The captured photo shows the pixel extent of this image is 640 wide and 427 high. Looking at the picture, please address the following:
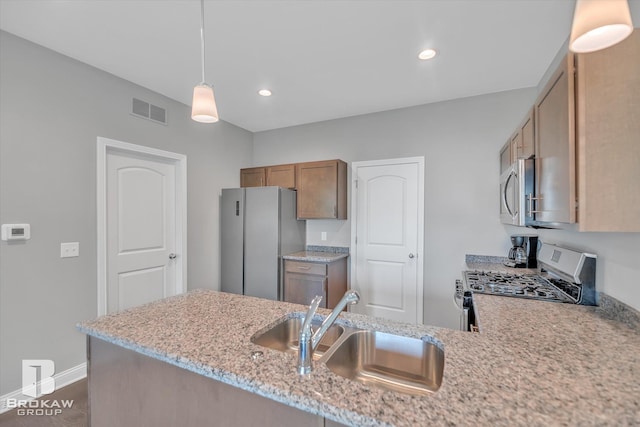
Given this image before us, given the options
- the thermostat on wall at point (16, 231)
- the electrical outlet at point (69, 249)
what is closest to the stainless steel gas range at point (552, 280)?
the electrical outlet at point (69, 249)

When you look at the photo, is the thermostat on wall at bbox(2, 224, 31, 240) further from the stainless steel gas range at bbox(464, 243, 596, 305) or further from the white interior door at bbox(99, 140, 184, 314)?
the stainless steel gas range at bbox(464, 243, 596, 305)

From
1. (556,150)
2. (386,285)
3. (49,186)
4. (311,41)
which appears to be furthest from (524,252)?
(49,186)

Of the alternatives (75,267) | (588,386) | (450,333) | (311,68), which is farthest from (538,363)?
(75,267)

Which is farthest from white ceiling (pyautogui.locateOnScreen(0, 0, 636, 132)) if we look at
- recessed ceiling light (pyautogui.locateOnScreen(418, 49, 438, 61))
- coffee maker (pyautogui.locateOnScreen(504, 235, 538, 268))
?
coffee maker (pyautogui.locateOnScreen(504, 235, 538, 268))

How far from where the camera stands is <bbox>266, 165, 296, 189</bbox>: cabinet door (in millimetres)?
3730

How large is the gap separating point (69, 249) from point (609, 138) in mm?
3527

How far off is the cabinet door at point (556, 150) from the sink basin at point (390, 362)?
Result: 85cm

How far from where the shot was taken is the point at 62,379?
2.30 metres

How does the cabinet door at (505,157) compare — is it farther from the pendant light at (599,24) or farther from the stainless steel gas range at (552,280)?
the pendant light at (599,24)

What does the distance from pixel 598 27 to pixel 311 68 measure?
84.2 inches

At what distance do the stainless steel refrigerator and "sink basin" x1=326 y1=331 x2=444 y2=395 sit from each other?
2227 mm

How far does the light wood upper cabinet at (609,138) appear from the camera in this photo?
109 centimetres

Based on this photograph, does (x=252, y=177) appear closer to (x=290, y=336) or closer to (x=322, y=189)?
(x=322, y=189)

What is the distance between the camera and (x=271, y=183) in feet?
12.8
